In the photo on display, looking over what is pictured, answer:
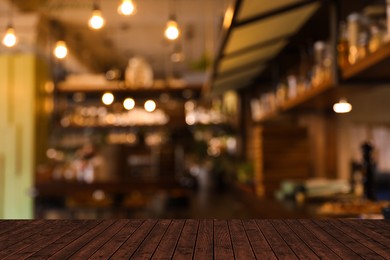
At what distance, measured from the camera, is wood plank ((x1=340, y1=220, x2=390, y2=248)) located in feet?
6.40

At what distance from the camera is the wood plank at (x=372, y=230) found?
195 centimetres

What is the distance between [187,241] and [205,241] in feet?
0.22

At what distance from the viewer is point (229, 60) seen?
5.48m

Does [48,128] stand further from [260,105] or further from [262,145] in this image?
[262,145]

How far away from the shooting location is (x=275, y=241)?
196 centimetres

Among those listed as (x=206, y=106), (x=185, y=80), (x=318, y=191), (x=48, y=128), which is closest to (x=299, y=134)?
(x=318, y=191)

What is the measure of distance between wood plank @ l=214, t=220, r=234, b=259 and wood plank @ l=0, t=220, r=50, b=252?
27.3 inches

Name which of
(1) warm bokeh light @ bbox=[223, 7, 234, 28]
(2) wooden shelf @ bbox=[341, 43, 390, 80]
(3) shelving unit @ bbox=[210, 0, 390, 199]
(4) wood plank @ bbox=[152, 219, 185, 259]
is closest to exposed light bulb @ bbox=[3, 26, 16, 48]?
(3) shelving unit @ bbox=[210, 0, 390, 199]

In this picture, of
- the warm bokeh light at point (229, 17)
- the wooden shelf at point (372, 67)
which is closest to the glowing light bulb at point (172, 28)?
the warm bokeh light at point (229, 17)

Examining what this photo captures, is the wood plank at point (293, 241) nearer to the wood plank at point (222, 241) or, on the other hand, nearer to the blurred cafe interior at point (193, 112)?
the wood plank at point (222, 241)

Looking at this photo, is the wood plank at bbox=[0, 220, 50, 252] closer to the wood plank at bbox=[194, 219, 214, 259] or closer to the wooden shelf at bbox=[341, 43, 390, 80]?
the wood plank at bbox=[194, 219, 214, 259]

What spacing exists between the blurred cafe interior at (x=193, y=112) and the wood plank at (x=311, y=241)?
0.91 m

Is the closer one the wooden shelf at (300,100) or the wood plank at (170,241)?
the wood plank at (170,241)

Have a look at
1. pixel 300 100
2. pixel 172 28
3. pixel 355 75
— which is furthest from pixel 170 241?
pixel 172 28
